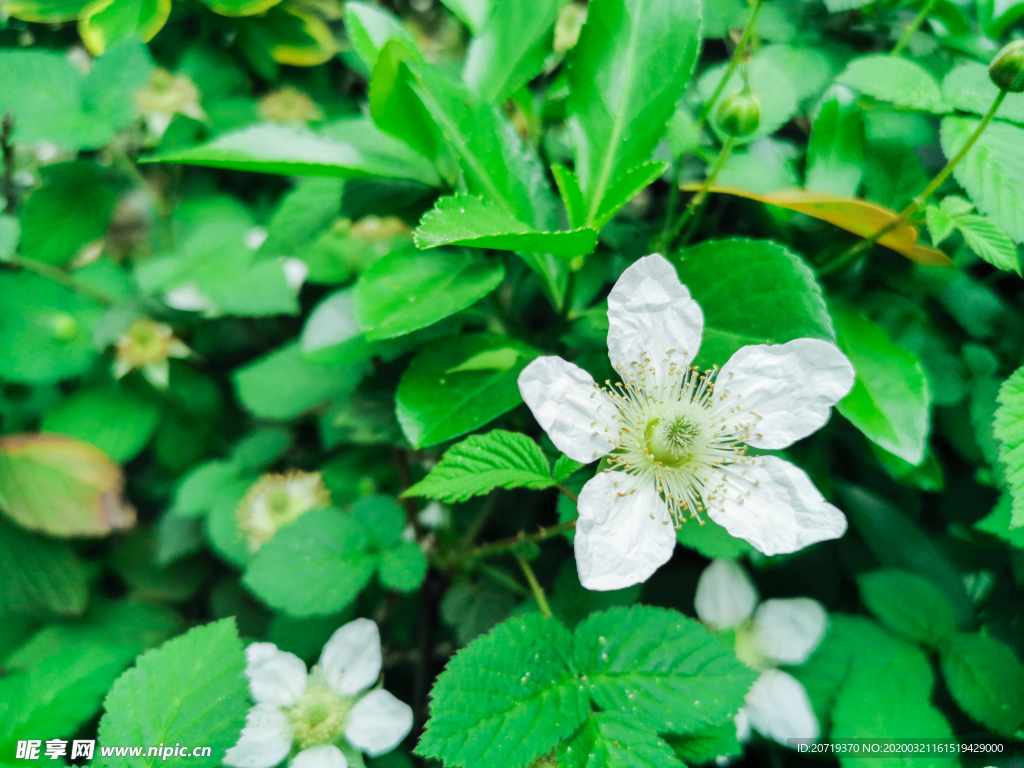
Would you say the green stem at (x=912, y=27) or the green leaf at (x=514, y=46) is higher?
the green stem at (x=912, y=27)

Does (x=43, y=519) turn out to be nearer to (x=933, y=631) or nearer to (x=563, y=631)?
(x=563, y=631)

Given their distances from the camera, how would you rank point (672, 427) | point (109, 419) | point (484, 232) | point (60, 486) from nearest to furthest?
point (484, 232) → point (672, 427) → point (60, 486) → point (109, 419)

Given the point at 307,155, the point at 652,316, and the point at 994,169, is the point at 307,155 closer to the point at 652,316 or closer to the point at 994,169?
the point at 652,316

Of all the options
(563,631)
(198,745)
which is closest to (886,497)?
(563,631)

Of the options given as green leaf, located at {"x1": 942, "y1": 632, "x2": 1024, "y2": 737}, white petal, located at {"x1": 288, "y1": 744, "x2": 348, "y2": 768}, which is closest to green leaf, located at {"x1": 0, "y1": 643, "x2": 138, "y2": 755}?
white petal, located at {"x1": 288, "y1": 744, "x2": 348, "y2": 768}

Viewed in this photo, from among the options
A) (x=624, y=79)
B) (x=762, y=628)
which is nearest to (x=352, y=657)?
(x=762, y=628)

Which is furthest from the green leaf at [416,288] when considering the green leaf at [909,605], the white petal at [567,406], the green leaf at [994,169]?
the green leaf at [909,605]

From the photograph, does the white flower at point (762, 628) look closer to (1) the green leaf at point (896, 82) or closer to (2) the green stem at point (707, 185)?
(2) the green stem at point (707, 185)
